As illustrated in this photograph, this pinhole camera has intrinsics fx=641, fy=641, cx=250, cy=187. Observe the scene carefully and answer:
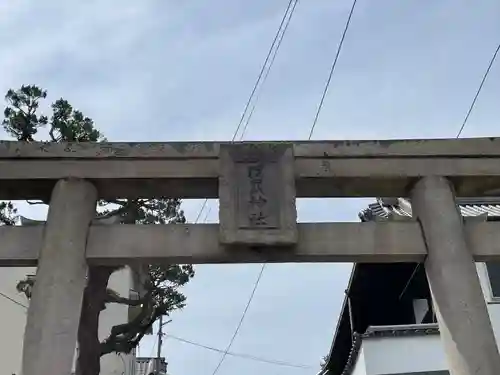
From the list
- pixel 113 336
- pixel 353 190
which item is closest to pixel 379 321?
pixel 113 336

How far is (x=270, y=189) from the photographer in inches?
254

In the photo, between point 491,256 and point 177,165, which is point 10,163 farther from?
point 491,256

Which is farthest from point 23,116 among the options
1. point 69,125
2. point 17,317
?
point 17,317

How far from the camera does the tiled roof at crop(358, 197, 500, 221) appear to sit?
12043 mm

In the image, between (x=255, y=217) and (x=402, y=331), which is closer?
(x=255, y=217)

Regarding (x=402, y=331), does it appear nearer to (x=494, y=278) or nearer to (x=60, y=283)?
(x=494, y=278)

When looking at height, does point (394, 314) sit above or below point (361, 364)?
above

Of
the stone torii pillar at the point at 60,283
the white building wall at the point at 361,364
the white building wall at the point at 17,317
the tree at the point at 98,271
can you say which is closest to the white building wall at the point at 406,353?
the white building wall at the point at 361,364

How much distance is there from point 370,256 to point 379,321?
8.88 metres

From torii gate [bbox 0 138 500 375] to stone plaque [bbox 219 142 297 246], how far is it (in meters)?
0.01

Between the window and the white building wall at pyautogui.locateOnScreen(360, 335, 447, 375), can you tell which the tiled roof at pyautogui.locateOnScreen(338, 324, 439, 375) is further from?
the window

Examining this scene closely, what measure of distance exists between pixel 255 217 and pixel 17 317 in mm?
14504

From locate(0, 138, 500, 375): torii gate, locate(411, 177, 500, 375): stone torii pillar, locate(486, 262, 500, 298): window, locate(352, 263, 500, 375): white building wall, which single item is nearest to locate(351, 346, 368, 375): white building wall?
locate(352, 263, 500, 375): white building wall

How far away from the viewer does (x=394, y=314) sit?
14547 mm
